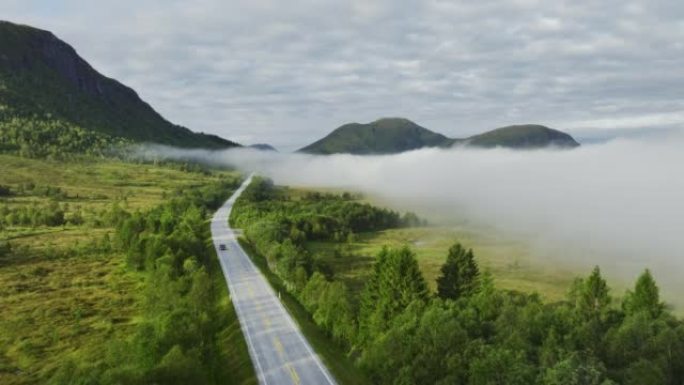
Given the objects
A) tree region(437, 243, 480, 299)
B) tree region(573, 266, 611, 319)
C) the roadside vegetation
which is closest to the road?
the roadside vegetation

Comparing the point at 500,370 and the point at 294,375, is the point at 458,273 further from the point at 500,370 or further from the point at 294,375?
the point at 294,375

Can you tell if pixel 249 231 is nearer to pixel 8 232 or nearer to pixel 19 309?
pixel 19 309

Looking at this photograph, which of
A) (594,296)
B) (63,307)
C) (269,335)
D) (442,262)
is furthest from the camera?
(442,262)

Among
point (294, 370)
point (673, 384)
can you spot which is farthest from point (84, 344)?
point (673, 384)

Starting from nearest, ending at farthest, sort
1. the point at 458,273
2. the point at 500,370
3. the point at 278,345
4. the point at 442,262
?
the point at 500,370 → the point at 278,345 → the point at 458,273 → the point at 442,262

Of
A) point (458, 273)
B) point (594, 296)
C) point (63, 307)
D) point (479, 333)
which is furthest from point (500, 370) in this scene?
point (63, 307)

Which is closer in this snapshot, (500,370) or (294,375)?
(500,370)

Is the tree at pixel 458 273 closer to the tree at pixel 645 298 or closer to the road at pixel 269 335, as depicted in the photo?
the tree at pixel 645 298

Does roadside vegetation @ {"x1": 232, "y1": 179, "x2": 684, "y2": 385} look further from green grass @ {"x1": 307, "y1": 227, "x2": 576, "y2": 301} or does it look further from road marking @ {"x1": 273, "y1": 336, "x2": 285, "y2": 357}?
green grass @ {"x1": 307, "y1": 227, "x2": 576, "y2": 301}
